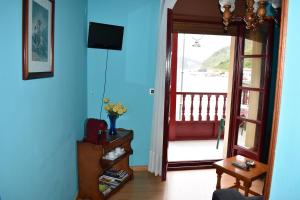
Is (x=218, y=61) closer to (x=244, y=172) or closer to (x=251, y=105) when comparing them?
(x=251, y=105)

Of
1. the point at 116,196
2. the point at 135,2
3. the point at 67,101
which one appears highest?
the point at 135,2

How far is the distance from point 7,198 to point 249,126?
3.50 m

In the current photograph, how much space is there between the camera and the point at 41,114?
1.73 meters

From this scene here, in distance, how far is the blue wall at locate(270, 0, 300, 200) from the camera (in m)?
0.96

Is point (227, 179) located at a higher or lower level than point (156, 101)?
lower

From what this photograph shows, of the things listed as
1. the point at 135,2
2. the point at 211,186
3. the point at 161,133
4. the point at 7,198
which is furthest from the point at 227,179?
the point at 7,198

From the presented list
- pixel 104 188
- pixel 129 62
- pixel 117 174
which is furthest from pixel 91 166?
pixel 129 62

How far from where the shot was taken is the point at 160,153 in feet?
11.7

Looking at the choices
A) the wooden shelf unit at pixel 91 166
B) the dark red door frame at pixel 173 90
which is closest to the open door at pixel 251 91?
the dark red door frame at pixel 173 90

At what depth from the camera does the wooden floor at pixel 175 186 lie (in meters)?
3.09

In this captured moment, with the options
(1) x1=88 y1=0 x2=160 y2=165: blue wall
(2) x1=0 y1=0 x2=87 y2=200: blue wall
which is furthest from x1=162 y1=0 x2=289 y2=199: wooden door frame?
(1) x1=88 y1=0 x2=160 y2=165: blue wall

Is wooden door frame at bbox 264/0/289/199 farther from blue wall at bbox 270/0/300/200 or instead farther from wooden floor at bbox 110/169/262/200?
wooden floor at bbox 110/169/262/200

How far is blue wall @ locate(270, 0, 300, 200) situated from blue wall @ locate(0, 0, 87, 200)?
1.23 meters

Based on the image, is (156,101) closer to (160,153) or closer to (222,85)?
(160,153)
